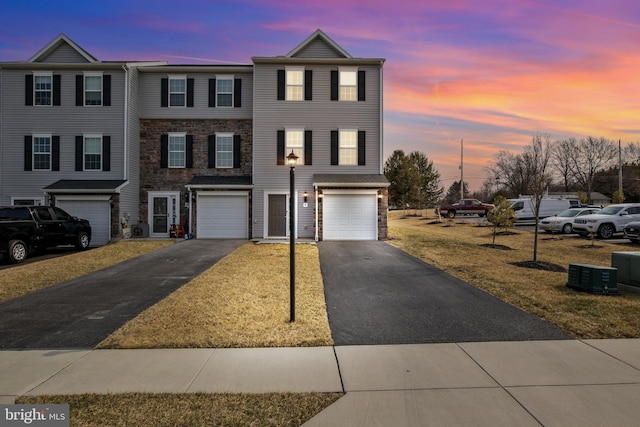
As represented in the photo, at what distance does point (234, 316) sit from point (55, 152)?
18.2 meters

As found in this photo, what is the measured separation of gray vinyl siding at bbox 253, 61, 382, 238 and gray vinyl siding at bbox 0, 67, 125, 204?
23.2ft

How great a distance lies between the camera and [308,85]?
2002 centimetres

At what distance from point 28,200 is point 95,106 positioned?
5837mm

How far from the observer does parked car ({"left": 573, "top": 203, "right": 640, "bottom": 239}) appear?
68.9ft

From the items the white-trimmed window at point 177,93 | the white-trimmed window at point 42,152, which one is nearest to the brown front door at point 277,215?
the white-trimmed window at point 177,93

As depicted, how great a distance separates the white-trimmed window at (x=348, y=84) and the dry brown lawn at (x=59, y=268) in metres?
11.4

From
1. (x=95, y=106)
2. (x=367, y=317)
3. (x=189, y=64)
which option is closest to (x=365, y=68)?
(x=189, y=64)

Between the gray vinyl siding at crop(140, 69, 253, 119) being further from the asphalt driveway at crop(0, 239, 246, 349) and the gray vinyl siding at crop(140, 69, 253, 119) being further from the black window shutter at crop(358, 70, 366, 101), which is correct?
the asphalt driveway at crop(0, 239, 246, 349)

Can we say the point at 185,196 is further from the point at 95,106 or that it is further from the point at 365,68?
the point at 365,68

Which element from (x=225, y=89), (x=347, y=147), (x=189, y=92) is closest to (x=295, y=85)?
(x=225, y=89)

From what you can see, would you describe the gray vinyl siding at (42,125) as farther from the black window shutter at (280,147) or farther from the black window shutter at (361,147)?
the black window shutter at (361,147)

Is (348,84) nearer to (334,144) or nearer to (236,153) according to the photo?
(334,144)

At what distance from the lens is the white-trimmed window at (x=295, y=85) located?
20.0 m

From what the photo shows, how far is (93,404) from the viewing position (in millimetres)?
4125
